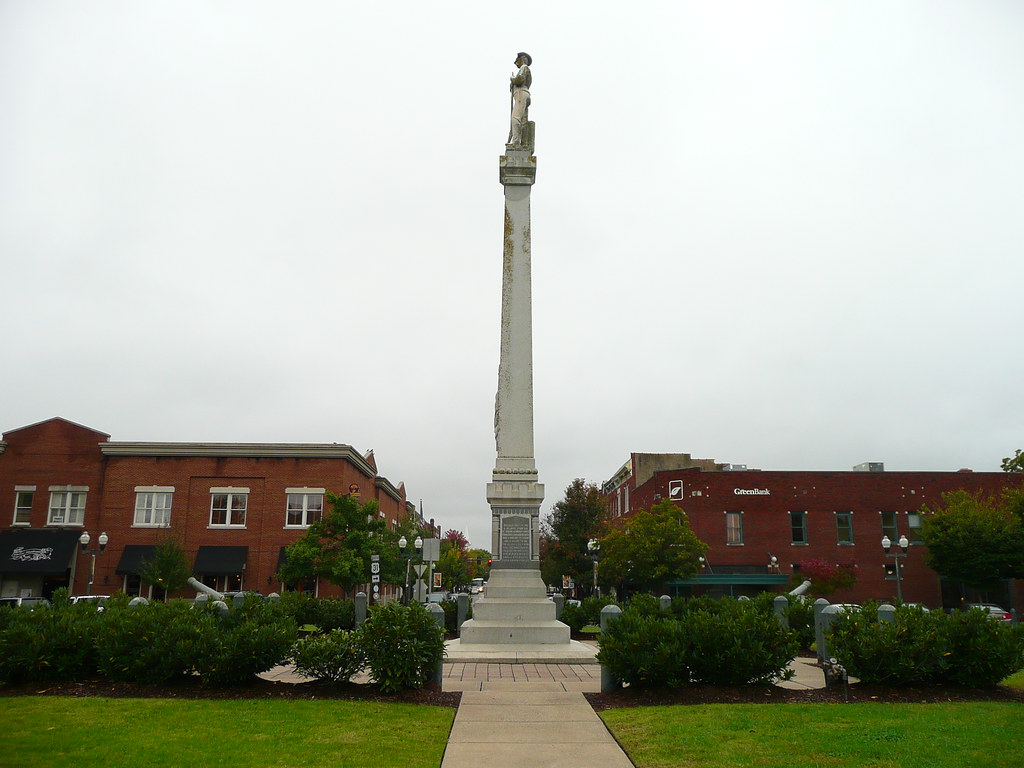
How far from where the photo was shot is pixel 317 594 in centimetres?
4275

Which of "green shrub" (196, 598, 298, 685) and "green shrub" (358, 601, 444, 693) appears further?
"green shrub" (358, 601, 444, 693)

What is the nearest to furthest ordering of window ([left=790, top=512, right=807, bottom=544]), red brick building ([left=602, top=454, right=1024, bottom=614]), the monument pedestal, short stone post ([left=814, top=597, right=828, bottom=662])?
short stone post ([left=814, top=597, right=828, bottom=662]) → the monument pedestal → red brick building ([left=602, top=454, right=1024, bottom=614]) → window ([left=790, top=512, right=807, bottom=544])

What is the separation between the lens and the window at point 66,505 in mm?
45125

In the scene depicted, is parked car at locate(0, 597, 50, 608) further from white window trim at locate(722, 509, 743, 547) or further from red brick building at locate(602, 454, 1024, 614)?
white window trim at locate(722, 509, 743, 547)

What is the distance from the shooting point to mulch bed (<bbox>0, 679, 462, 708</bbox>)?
11531mm

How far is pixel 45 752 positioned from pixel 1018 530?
46958mm

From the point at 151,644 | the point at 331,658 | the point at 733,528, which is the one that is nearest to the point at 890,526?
the point at 733,528

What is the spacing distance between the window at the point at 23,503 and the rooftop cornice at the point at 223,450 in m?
4.52

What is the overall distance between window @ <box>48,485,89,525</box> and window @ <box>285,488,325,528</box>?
11700mm

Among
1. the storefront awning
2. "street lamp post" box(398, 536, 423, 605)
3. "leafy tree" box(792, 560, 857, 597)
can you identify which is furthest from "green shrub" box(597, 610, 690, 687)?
the storefront awning

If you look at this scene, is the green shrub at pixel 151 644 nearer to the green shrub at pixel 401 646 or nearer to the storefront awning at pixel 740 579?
the green shrub at pixel 401 646

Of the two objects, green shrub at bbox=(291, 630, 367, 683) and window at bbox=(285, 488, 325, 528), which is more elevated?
window at bbox=(285, 488, 325, 528)

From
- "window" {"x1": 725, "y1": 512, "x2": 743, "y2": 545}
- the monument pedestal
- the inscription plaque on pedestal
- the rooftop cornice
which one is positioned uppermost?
the rooftop cornice

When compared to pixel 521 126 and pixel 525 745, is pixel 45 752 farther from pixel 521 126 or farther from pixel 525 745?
pixel 521 126
